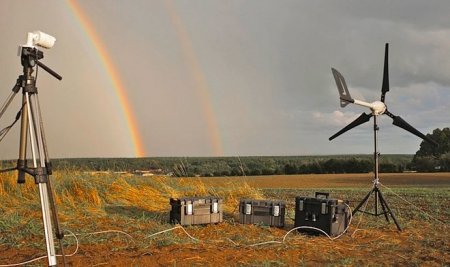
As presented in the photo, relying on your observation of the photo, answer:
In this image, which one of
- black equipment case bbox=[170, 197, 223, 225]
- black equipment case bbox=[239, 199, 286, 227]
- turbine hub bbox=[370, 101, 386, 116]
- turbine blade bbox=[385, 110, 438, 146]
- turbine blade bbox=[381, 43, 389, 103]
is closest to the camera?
black equipment case bbox=[170, 197, 223, 225]

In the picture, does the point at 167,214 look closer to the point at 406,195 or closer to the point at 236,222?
the point at 236,222

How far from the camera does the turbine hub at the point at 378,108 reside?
944 cm

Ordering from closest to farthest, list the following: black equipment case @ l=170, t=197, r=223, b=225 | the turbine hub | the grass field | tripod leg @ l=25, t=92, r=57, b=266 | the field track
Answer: tripod leg @ l=25, t=92, r=57, b=266 < the grass field < black equipment case @ l=170, t=197, r=223, b=225 < the turbine hub < the field track

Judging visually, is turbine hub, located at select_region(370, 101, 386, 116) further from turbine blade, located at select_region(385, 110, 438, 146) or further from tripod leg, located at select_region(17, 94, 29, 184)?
tripod leg, located at select_region(17, 94, 29, 184)

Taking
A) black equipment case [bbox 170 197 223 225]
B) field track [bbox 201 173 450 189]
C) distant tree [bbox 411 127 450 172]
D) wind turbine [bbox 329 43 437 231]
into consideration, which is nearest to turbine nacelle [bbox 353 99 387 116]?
wind turbine [bbox 329 43 437 231]

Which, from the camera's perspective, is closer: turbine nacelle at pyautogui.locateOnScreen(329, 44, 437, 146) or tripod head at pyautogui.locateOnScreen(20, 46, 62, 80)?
tripod head at pyautogui.locateOnScreen(20, 46, 62, 80)

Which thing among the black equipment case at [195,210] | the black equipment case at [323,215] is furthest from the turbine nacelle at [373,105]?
the black equipment case at [195,210]

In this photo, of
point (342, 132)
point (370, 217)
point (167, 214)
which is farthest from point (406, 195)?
point (167, 214)

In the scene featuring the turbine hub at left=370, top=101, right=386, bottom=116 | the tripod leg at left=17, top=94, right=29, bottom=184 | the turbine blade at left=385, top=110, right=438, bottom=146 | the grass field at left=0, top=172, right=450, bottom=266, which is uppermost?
the turbine hub at left=370, top=101, right=386, bottom=116

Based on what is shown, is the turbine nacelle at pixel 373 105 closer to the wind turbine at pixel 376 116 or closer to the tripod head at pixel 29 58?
the wind turbine at pixel 376 116

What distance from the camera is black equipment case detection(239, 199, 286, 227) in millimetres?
9164

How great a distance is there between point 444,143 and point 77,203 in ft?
120

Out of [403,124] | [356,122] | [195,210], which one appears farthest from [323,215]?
[403,124]

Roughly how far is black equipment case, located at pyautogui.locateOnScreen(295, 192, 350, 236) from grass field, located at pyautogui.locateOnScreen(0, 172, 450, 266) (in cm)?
26
